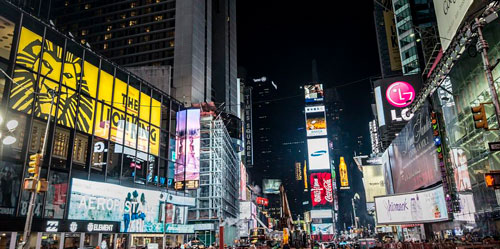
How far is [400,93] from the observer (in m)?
39.8

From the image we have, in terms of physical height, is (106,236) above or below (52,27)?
below

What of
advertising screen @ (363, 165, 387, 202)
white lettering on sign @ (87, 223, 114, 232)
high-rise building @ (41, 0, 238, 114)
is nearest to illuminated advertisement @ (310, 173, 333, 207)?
advertising screen @ (363, 165, 387, 202)

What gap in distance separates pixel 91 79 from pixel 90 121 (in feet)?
13.6

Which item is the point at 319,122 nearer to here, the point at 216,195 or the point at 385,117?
the point at 216,195

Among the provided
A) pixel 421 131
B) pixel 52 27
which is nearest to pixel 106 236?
pixel 52 27

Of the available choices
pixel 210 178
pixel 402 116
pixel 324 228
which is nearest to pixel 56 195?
pixel 210 178

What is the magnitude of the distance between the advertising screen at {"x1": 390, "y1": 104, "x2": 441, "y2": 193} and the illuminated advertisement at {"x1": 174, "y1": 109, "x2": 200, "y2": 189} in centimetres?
2587

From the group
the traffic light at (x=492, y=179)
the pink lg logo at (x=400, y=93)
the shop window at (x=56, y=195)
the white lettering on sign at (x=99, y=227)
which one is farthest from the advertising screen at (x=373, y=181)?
the traffic light at (x=492, y=179)

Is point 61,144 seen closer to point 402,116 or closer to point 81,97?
point 81,97

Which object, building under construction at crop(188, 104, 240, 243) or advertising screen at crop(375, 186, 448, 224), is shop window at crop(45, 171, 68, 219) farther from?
building under construction at crop(188, 104, 240, 243)

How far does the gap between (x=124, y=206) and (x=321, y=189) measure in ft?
343

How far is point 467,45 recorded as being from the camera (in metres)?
21.0

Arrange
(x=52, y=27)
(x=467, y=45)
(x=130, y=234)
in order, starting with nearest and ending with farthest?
(x=467, y=45), (x=52, y=27), (x=130, y=234)

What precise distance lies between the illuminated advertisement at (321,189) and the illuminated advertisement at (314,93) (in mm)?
34512
